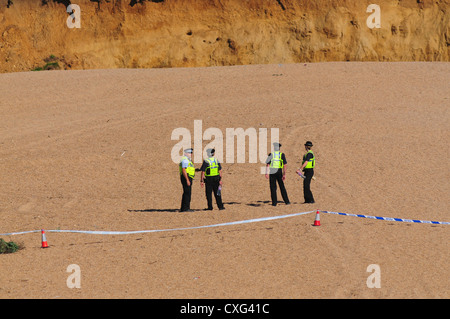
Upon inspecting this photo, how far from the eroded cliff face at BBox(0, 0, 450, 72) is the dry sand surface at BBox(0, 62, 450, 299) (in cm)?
696

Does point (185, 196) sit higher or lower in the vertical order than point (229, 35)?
lower

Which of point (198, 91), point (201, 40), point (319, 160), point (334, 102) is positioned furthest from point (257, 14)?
point (319, 160)

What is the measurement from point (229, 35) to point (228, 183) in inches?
1043

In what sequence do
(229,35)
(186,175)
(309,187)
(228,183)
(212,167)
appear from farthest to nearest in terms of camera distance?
(229,35)
(228,183)
(309,187)
(212,167)
(186,175)

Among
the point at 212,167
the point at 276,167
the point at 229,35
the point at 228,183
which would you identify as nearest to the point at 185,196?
the point at 212,167

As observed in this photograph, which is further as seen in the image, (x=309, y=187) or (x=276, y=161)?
(x=309, y=187)

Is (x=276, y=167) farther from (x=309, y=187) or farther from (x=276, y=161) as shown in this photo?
(x=309, y=187)

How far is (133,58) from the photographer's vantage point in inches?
1722

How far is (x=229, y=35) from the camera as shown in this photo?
43531 mm

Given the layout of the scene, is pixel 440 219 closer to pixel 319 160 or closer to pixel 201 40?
pixel 319 160

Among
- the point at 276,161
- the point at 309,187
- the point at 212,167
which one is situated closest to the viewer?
the point at 212,167

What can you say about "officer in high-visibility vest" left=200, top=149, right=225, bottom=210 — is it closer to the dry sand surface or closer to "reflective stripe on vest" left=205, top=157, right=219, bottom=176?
"reflective stripe on vest" left=205, top=157, right=219, bottom=176

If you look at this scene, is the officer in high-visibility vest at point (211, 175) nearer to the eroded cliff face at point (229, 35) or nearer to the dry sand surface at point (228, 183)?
the dry sand surface at point (228, 183)

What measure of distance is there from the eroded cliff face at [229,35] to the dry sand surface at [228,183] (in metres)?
6.96
